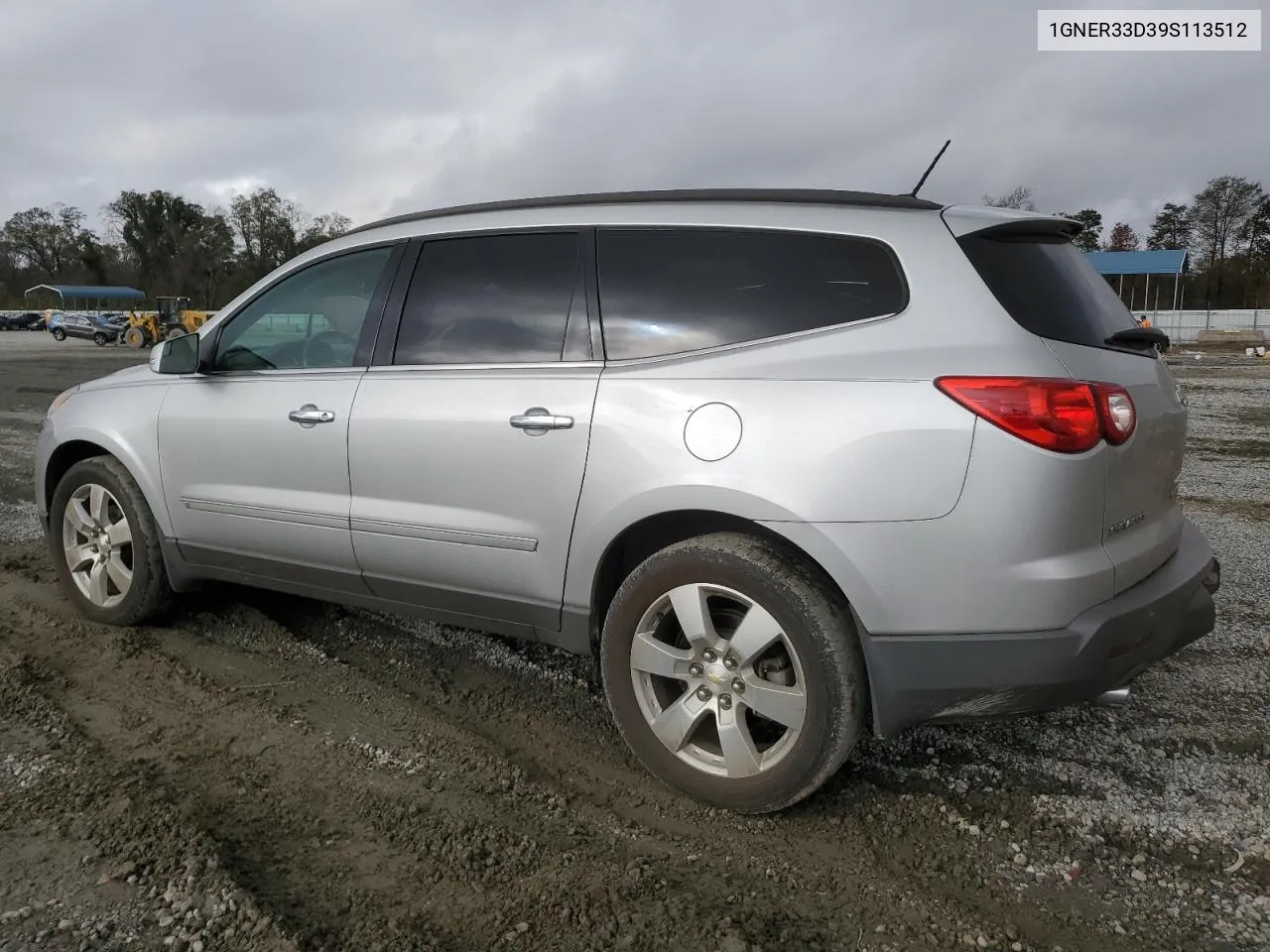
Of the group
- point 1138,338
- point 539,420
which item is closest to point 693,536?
point 539,420

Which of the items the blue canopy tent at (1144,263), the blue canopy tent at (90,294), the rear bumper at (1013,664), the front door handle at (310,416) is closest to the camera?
the rear bumper at (1013,664)

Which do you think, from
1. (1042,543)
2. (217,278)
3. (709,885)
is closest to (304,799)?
(709,885)

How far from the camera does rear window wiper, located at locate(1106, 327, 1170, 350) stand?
9.09 feet

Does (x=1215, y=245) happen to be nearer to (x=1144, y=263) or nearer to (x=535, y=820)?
(x=1144, y=263)

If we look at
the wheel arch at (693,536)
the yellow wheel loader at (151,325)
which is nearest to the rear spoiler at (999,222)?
the wheel arch at (693,536)

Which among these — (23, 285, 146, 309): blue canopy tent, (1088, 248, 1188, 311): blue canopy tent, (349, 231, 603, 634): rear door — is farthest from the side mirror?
(23, 285, 146, 309): blue canopy tent

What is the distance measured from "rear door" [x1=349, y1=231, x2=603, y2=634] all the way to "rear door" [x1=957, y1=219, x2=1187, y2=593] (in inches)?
48.5

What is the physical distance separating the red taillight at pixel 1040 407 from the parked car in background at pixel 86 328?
48.3m

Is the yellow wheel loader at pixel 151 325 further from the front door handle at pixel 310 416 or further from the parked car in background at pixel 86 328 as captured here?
the front door handle at pixel 310 416

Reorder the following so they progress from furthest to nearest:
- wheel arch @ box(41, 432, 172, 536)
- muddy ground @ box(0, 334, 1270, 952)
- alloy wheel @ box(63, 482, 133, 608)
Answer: alloy wheel @ box(63, 482, 133, 608) < wheel arch @ box(41, 432, 172, 536) < muddy ground @ box(0, 334, 1270, 952)

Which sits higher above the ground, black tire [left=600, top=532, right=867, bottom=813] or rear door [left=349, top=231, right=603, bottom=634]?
rear door [left=349, top=231, right=603, bottom=634]

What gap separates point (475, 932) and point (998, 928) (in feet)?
4.08

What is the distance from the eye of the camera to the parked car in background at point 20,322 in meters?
65.6

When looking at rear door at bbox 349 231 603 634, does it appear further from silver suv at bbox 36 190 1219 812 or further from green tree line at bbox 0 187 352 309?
green tree line at bbox 0 187 352 309
